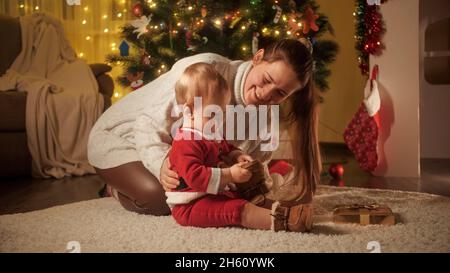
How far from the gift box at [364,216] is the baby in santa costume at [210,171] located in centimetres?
16

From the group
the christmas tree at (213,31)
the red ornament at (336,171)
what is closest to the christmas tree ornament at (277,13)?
the christmas tree at (213,31)

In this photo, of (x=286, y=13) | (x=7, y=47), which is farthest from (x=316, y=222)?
(x=7, y=47)

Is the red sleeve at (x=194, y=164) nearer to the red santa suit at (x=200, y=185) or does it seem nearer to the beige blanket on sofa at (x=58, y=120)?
the red santa suit at (x=200, y=185)

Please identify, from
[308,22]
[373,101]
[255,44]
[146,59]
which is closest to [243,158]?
[255,44]

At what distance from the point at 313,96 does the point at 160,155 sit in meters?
0.38

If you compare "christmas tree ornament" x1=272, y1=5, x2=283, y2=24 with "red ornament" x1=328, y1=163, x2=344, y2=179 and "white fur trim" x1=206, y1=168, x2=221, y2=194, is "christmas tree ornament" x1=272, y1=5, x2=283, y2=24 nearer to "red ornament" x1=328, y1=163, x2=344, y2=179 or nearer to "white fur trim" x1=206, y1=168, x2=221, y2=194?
"white fur trim" x1=206, y1=168, x2=221, y2=194

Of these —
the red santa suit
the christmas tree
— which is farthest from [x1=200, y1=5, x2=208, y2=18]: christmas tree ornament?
the red santa suit

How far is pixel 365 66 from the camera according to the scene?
95.3 inches

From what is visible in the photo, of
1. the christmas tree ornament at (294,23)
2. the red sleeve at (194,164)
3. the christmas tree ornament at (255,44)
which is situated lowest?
the red sleeve at (194,164)

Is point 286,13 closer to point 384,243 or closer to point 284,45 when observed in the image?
point 284,45

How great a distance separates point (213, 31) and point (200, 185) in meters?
0.49

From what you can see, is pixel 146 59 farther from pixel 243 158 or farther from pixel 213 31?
pixel 243 158

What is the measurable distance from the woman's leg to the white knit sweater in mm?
21

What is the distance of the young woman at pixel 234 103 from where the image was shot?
3.75 ft
